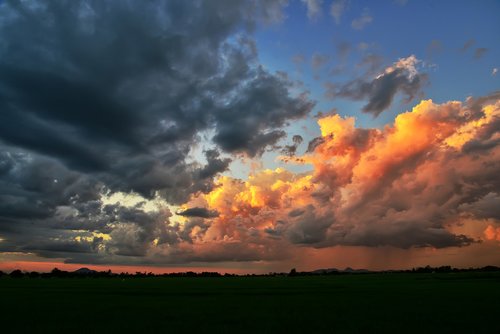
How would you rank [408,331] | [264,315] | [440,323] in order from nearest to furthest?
[408,331], [440,323], [264,315]

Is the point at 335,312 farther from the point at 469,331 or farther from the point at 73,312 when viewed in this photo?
the point at 73,312

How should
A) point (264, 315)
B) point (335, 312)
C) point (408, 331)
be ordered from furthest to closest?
point (335, 312), point (264, 315), point (408, 331)

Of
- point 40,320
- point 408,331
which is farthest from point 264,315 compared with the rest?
point 40,320

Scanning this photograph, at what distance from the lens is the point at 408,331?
26250mm

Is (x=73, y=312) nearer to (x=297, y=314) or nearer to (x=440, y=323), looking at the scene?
(x=297, y=314)

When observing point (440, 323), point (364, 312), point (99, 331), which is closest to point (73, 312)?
point (99, 331)

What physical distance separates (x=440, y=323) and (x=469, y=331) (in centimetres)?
347

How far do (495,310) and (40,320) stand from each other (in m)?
41.8

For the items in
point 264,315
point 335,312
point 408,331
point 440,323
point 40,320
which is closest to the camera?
point 408,331

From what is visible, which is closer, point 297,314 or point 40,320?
point 40,320

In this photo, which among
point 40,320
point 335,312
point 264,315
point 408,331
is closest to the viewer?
point 408,331

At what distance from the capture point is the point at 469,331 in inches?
1041

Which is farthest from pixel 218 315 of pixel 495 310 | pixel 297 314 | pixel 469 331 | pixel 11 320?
pixel 495 310

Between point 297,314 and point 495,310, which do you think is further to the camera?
point 495,310
